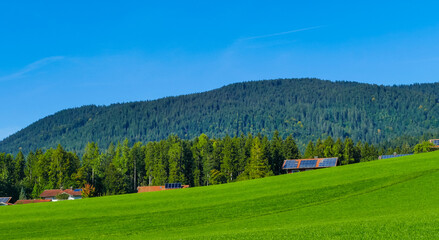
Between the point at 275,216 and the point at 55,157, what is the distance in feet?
328

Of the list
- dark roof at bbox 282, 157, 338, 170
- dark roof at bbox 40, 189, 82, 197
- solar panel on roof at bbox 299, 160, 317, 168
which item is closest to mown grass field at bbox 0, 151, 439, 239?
dark roof at bbox 282, 157, 338, 170

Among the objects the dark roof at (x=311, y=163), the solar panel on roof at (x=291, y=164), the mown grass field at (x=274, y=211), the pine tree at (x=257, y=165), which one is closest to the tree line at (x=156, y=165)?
the pine tree at (x=257, y=165)

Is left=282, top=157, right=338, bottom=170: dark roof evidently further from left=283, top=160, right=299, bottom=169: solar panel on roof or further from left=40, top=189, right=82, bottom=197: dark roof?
left=40, top=189, right=82, bottom=197: dark roof

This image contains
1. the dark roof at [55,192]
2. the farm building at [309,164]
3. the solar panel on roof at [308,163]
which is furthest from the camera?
the dark roof at [55,192]

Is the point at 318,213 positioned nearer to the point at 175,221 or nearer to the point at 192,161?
the point at 175,221

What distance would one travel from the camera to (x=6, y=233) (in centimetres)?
4616

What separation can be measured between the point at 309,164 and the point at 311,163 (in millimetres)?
564

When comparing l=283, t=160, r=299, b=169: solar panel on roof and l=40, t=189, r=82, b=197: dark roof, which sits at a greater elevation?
l=283, t=160, r=299, b=169: solar panel on roof

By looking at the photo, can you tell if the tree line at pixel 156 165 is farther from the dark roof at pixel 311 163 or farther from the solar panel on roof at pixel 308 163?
the solar panel on roof at pixel 308 163

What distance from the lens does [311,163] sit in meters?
121

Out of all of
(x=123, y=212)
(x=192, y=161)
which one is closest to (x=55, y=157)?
(x=192, y=161)

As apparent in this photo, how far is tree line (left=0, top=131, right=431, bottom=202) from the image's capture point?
12680 centimetres

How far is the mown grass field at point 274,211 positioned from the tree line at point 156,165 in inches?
2154

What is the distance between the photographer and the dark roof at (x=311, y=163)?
119625 millimetres
